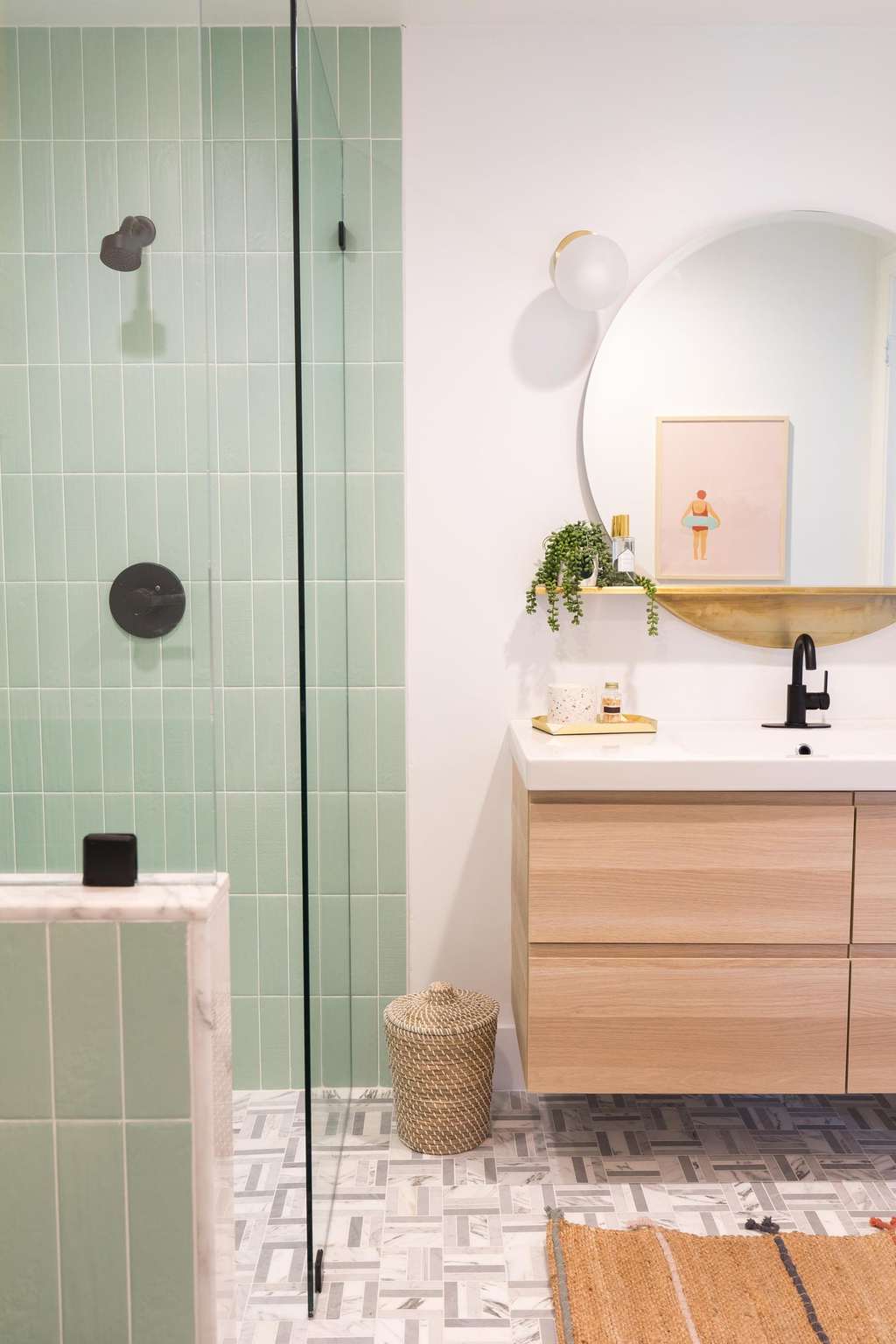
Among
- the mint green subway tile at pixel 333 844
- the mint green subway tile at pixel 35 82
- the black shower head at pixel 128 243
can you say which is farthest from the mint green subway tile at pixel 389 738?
the mint green subway tile at pixel 35 82

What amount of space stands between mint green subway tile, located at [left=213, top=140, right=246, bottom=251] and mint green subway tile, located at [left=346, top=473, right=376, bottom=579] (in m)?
0.79

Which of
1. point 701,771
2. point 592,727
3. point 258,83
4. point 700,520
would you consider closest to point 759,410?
point 700,520

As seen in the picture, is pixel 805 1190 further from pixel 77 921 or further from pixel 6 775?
pixel 6 775

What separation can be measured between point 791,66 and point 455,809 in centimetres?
188

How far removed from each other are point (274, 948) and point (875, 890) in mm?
1255

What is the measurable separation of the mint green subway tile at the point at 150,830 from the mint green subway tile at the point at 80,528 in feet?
0.83

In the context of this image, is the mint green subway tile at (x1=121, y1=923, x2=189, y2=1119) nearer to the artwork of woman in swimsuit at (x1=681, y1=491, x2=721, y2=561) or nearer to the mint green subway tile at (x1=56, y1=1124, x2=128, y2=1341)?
the mint green subway tile at (x1=56, y1=1124, x2=128, y2=1341)

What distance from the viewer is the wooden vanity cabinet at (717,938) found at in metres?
1.95

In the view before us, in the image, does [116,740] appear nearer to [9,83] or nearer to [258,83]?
[9,83]

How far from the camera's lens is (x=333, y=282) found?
2059 millimetres

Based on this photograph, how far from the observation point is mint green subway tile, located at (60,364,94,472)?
42.9 inches

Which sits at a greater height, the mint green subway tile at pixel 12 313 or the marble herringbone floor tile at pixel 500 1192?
the mint green subway tile at pixel 12 313

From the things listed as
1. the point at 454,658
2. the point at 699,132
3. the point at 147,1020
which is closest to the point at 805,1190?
the point at 454,658

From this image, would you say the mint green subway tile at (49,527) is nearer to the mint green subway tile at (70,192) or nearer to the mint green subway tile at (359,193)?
the mint green subway tile at (70,192)
